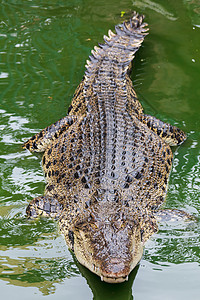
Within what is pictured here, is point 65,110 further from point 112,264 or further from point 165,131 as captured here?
point 112,264

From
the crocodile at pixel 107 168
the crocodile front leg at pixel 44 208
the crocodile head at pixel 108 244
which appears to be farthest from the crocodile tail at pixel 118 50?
the crocodile head at pixel 108 244

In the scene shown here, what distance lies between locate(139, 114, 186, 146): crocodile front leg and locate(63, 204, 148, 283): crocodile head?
1.90m

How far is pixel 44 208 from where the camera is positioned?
4.99 meters

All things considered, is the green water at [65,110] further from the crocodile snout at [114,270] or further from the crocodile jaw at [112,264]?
the crocodile snout at [114,270]

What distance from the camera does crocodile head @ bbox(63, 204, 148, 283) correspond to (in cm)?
375

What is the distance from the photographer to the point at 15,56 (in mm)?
8070

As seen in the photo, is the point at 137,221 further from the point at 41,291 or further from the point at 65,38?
the point at 65,38

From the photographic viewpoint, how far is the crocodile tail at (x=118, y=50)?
6.41 meters

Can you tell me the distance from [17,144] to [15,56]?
2.51m

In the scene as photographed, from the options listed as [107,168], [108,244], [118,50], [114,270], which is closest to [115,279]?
[114,270]

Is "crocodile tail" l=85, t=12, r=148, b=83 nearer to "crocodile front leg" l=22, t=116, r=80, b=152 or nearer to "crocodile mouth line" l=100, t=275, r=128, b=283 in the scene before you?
"crocodile front leg" l=22, t=116, r=80, b=152

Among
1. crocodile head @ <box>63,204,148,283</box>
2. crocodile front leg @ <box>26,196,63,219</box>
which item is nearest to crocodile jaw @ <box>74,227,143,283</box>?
crocodile head @ <box>63,204,148,283</box>

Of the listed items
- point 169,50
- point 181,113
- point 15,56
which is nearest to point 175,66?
point 169,50

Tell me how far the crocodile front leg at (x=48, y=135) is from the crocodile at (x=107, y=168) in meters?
0.01
